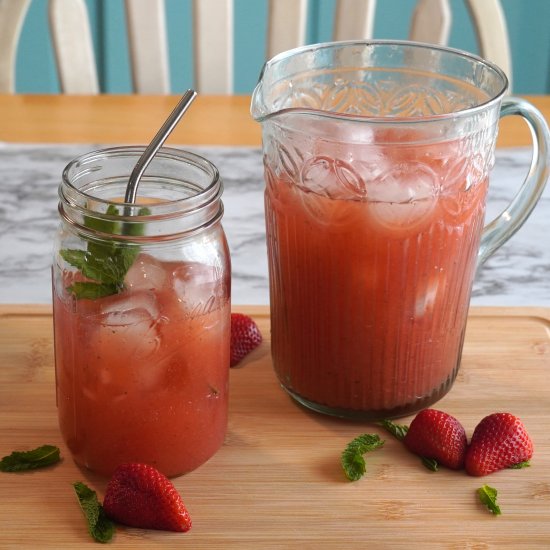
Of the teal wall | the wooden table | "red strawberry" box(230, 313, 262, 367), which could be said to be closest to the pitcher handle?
"red strawberry" box(230, 313, 262, 367)

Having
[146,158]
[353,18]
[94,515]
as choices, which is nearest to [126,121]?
[353,18]

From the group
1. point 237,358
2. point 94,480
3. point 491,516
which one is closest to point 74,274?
point 94,480

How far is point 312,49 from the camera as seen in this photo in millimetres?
967

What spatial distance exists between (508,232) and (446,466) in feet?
0.84

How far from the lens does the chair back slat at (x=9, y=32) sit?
6.21ft

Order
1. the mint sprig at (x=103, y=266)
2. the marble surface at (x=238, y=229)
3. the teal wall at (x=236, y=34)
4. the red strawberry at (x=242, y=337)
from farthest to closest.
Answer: the teal wall at (x=236, y=34), the marble surface at (x=238, y=229), the red strawberry at (x=242, y=337), the mint sprig at (x=103, y=266)

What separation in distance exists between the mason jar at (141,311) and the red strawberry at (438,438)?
196mm

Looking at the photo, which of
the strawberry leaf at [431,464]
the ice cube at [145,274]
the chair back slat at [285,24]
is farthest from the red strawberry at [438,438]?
the chair back slat at [285,24]

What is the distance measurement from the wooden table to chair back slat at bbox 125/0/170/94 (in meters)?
0.27

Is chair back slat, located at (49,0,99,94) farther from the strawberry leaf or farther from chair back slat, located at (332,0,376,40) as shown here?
the strawberry leaf

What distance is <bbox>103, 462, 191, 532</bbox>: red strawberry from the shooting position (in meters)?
0.78

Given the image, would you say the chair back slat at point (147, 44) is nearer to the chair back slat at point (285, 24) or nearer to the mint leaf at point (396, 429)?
the chair back slat at point (285, 24)

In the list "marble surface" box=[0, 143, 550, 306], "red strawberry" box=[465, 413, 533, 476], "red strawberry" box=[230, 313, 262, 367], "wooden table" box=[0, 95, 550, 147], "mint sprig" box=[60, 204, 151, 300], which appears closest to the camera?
"mint sprig" box=[60, 204, 151, 300]

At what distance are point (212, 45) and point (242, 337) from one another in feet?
3.40
